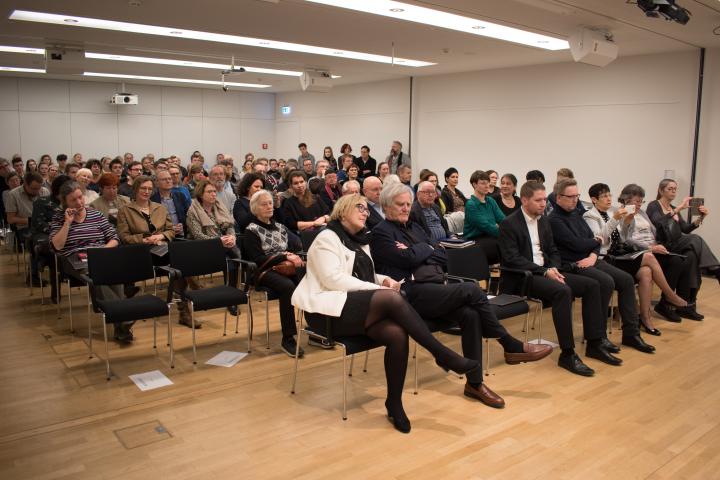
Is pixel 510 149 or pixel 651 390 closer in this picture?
pixel 651 390

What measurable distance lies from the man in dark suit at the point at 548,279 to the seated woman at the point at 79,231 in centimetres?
329

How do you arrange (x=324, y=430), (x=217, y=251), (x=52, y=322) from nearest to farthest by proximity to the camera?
1. (x=324, y=430)
2. (x=217, y=251)
3. (x=52, y=322)

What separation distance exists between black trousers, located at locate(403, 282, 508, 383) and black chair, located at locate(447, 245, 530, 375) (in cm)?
31

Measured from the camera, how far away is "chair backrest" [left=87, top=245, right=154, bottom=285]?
456 centimetres

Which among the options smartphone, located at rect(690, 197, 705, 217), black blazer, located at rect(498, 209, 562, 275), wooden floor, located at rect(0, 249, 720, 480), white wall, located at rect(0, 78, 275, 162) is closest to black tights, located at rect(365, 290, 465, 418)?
wooden floor, located at rect(0, 249, 720, 480)

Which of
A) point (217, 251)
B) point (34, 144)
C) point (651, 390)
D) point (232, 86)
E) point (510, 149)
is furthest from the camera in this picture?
point (232, 86)

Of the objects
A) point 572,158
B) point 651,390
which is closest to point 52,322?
point 651,390

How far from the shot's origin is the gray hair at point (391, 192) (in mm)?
4148

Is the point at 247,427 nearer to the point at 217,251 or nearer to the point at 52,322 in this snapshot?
the point at 217,251

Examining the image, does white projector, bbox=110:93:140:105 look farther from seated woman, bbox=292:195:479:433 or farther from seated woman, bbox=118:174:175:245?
seated woman, bbox=292:195:479:433

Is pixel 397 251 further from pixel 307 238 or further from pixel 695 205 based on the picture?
pixel 695 205

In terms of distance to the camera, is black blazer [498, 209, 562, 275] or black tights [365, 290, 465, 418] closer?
black tights [365, 290, 465, 418]

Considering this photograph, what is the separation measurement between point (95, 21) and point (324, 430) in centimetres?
595

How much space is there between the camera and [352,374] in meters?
4.53
